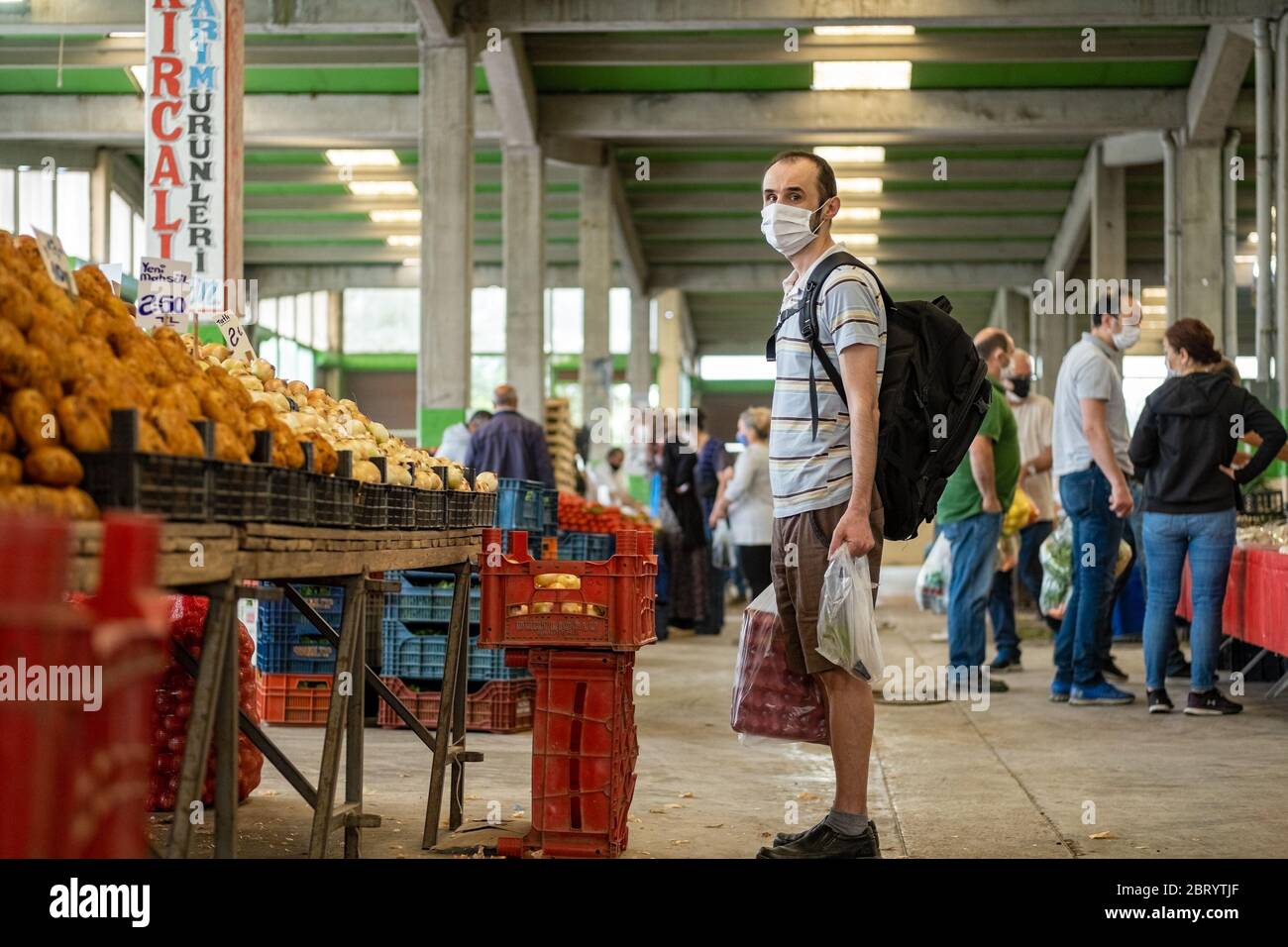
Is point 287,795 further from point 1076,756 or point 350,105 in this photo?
point 350,105

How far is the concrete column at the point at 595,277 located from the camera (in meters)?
20.1


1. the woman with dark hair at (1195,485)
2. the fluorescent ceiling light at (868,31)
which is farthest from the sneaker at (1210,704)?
the fluorescent ceiling light at (868,31)

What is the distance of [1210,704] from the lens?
7.22 meters

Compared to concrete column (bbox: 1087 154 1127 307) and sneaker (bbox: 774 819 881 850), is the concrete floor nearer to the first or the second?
sneaker (bbox: 774 819 881 850)

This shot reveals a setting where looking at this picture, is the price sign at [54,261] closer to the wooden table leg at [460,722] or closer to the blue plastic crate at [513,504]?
the wooden table leg at [460,722]

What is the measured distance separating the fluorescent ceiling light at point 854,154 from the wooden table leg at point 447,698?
16194mm

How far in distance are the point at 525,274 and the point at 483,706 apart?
11.2 m

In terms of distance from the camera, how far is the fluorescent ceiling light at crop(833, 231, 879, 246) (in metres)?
25.6

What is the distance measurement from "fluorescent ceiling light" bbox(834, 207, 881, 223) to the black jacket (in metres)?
17.0

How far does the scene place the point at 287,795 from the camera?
537 cm

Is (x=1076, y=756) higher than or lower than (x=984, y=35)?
lower

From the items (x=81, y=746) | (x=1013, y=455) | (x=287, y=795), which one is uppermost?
(x=1013, y=455)
